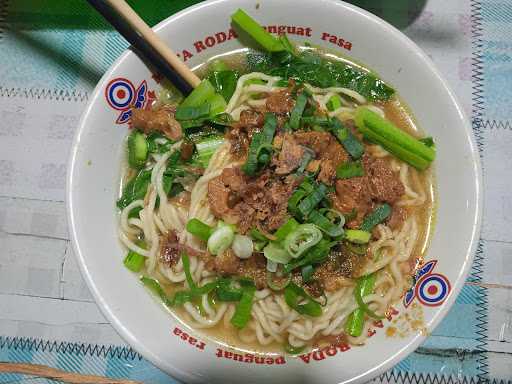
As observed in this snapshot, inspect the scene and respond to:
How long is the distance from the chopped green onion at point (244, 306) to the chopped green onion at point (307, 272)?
29 centimetres

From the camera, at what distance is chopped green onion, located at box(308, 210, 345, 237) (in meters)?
2.28

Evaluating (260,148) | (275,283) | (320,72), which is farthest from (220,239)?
(320,72)

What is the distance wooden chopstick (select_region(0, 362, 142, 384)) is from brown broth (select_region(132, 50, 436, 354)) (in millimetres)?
593

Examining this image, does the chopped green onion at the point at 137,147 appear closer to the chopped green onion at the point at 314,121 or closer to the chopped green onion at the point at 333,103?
the chopped green onion at the point at 314,121

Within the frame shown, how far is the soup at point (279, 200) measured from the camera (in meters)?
2.36

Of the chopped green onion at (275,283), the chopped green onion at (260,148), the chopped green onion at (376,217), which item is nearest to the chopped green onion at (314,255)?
the chopped green onion at (275,283)

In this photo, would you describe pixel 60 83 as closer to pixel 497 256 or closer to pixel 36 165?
pixel 36 165

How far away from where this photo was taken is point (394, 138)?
2553 millimetres

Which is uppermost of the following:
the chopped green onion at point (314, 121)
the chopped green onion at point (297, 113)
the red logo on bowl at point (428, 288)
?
the chopped green onion at point (297, 113)

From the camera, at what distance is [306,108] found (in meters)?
2.54

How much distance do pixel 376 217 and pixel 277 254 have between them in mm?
625

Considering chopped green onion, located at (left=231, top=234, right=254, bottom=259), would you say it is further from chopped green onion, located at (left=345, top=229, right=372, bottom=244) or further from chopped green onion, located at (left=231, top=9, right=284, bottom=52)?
chopped green onion, located at (left=231, top=9, right=284, bottom=52)

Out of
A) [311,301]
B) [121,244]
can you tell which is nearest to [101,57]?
[121,244]

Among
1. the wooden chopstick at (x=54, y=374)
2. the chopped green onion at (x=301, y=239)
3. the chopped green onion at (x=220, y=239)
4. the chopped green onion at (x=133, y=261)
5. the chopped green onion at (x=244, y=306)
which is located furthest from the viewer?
the wooden chopstick at (x=54, y=374)
